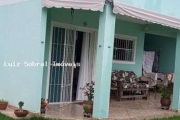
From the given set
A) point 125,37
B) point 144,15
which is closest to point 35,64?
point 144,15

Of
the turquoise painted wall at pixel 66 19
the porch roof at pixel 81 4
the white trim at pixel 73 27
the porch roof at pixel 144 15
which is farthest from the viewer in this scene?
the white trim at pixel 73 27

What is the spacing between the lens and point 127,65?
13266mm

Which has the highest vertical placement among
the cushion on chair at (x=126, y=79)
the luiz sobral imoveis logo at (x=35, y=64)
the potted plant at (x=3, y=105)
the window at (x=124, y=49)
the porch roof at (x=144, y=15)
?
the porch roof at (x=144, y=15)

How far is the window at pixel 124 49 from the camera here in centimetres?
1289

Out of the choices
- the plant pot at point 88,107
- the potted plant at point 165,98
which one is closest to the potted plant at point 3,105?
the plant pot at point 88,107

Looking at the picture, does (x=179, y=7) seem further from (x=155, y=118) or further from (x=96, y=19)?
(x=155, y=118)

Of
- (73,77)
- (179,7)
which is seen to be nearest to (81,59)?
(73,77)

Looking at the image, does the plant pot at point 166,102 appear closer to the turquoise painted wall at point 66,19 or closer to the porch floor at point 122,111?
the porch floor at point 122,111

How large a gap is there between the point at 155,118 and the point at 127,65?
479 centimetres

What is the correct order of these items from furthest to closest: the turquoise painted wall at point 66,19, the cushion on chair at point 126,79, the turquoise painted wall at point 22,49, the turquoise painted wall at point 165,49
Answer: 1. the turquoise painted wall at point 165,49
2. the cushion on chair at point 126,79
3. the turquoise painted wall at point 66,19
4. the turquoise painted wall at point 22,49

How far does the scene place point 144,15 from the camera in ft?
28.1

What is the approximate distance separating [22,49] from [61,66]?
1686 millimetres

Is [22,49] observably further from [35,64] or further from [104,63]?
[104,63]

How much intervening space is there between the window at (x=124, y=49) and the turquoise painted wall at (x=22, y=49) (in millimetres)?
4999
